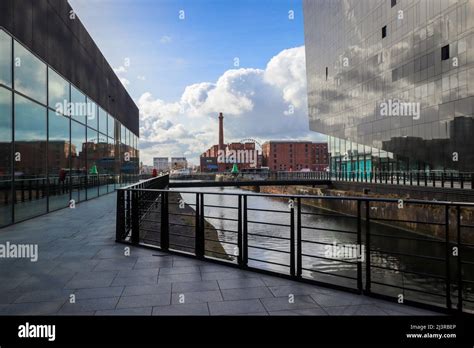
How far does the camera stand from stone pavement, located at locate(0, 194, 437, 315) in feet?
14.4

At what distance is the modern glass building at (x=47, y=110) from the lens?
11359mm

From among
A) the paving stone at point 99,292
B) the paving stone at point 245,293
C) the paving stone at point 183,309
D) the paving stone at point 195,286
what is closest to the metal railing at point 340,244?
the paving stone at point 245,293

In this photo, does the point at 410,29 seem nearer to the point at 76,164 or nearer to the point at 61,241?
the point at 76,164

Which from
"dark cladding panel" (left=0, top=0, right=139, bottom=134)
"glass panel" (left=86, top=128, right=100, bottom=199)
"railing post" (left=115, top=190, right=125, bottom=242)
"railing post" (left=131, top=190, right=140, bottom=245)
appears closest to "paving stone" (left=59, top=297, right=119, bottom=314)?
"railing post" (left=131, top=190, right=140, bottom=245)

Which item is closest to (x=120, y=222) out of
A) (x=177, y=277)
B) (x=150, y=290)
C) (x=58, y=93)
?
(x=177, y=277)

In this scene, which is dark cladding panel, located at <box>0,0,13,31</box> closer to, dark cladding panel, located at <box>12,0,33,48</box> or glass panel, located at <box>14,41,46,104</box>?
dark cladding panel, located at <box>12,0,33,48</box>

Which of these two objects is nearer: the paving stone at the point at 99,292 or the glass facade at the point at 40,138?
the paving stone at the point at 99,292

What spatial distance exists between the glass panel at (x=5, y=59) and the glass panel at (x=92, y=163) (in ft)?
33.2

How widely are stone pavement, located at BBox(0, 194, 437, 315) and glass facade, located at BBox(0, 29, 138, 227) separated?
523 cm

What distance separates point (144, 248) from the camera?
809 centimetres

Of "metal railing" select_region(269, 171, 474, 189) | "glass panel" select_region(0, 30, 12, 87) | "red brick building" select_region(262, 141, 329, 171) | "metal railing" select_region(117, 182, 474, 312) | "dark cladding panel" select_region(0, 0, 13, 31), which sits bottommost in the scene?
"metal railing" select_region(117, 182, 474, 312)

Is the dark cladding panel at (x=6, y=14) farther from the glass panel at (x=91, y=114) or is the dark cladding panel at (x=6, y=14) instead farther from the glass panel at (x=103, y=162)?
the glass panel at (x=103, y=162)

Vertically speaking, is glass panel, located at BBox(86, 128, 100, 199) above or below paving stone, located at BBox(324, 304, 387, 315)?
above
